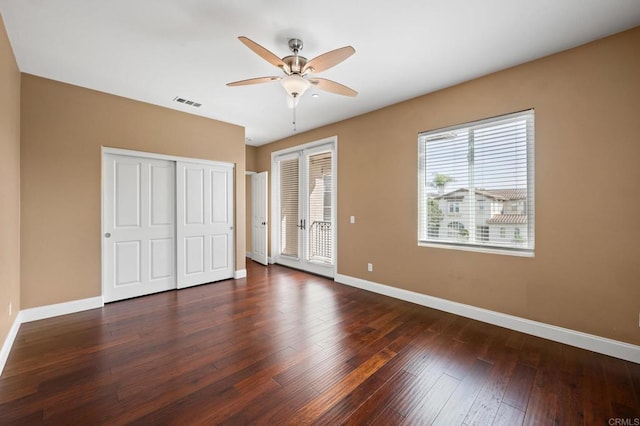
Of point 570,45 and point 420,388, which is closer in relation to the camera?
point 420,388

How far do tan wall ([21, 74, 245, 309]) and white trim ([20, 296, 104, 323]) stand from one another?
61mm

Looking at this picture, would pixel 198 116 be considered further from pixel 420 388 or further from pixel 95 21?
pixel 420 388

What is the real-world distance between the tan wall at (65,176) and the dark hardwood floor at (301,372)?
52cm

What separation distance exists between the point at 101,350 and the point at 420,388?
112 inches

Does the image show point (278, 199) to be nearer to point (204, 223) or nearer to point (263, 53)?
point (204, 223)

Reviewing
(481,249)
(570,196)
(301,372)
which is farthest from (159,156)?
(570,196)

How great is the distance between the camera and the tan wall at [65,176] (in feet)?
10.4

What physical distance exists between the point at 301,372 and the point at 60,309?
329cm

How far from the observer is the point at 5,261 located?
7.99 feet

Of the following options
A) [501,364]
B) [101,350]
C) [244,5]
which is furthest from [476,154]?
[101,350]

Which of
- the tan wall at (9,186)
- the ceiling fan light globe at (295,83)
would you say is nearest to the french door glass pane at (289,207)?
the ceiling fan light globe at (295,83)

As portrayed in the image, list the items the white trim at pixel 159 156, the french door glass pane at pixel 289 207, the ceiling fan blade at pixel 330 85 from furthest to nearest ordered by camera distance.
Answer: the french door glass pane at pixel 289 207
the white trim at pixel 159 156
the ceiling fan blade at pixel 330 85

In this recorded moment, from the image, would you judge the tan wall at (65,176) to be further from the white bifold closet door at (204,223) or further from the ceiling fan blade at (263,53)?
the ceiling fan blade at (263,53)

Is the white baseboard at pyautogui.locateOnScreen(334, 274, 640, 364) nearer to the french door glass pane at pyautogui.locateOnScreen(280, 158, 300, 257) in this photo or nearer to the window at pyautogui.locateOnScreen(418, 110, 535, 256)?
the window at pyautogui.locateOnScreen(418, 110, 535, 256)
